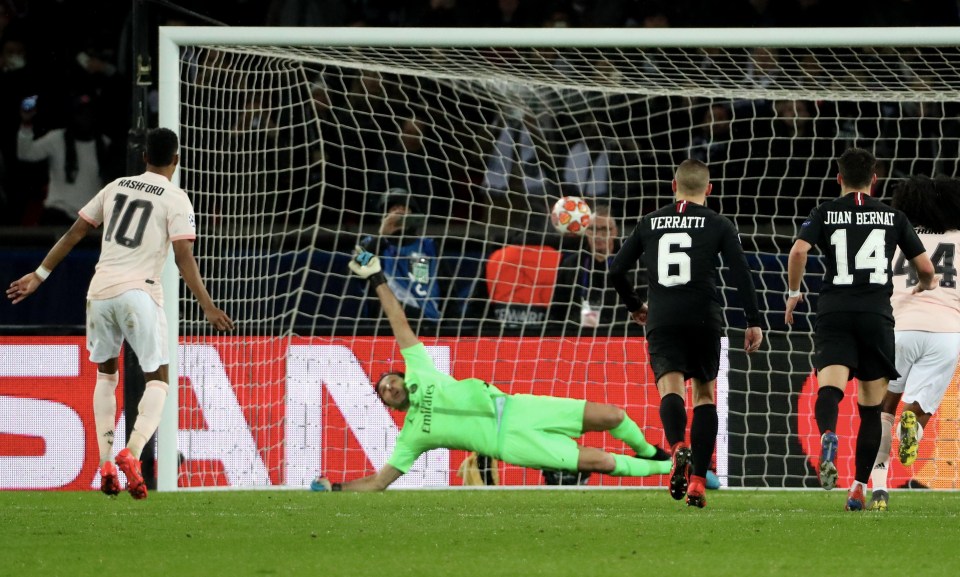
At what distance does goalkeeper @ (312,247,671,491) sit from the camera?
876 cm

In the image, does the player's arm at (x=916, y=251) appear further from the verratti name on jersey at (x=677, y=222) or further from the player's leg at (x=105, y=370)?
the player's leg at (x=105, y=370)

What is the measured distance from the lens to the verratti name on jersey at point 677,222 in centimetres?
693

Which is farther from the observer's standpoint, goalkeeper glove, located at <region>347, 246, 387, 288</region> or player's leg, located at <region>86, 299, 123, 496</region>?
goalkeeper glove, located at <region>347, 246, 387, 288</region>

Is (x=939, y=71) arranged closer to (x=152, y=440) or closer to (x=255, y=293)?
(x=255, y=293)

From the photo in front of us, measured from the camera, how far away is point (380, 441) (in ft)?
30.8

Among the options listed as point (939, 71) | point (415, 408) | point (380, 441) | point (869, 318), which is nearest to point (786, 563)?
point (869, 318)

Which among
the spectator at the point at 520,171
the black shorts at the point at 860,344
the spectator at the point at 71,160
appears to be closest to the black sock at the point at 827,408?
the black shorts at the point at 860,344

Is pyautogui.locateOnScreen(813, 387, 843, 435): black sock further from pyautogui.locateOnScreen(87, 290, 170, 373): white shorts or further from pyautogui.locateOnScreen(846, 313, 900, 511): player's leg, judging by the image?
pyautogui.locateOnScreen(87, 290, 170, 373): white shorts

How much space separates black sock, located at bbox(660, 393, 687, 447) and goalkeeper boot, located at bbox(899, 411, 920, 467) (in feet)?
4.83

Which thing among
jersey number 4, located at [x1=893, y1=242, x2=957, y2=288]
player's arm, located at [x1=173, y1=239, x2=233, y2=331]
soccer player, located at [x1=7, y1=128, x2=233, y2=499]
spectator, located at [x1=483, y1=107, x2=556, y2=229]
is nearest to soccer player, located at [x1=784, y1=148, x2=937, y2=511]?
jersey number 4, located at [x1=893, y1=242, x2=957, y2=288]

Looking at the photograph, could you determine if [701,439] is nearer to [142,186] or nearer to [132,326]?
[132,326]

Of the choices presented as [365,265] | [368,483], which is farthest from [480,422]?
[365,265]

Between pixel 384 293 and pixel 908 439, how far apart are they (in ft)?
9.87

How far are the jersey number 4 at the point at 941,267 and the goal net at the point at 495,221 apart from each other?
148 cm
